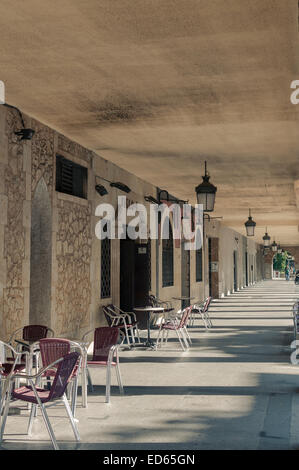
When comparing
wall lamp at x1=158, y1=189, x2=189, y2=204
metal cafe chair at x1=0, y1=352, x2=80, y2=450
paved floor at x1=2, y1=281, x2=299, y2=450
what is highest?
wall lamp at x1=158, y1=189, x2=189, y2=204

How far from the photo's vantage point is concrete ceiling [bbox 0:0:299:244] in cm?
370

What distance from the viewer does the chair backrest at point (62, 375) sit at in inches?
151

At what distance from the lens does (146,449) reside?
3811 millimetres

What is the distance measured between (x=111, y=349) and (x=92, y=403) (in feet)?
1.82

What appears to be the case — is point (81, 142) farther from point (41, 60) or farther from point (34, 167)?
point (41, 60)

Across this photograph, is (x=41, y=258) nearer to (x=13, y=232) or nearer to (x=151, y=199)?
A: (x=13, y=232)

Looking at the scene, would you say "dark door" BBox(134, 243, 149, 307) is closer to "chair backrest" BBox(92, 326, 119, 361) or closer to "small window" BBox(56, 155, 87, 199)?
"small window" BBox(56, 155, 87, 199)

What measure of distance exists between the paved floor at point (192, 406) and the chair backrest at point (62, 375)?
1.25 ft

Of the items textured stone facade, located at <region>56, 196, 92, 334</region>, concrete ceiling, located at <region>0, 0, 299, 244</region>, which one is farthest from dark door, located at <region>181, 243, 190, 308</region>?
textured stone facade, located at <region>56, 196, 92, 334</region>

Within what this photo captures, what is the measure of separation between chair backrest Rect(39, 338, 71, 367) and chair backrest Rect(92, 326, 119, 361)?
964 millimetres

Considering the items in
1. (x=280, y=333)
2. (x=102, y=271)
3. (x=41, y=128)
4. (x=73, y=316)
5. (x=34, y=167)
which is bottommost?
(x=280, y=333)

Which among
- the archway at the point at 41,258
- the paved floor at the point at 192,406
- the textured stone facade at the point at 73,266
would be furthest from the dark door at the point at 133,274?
the archway at the point at 41,258

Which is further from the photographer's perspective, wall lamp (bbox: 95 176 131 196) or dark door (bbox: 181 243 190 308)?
dark door (bbox: 181 243 190 308)
